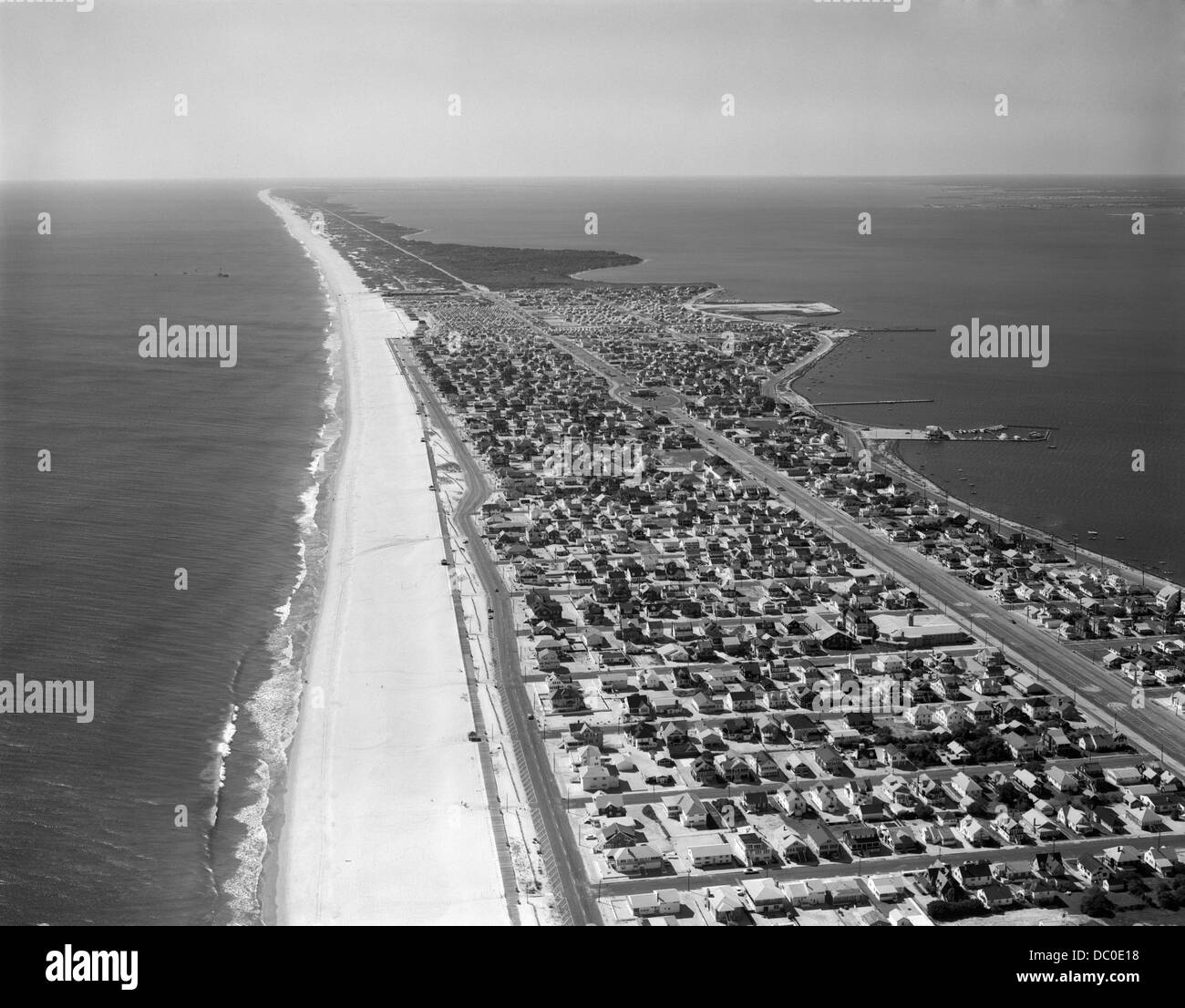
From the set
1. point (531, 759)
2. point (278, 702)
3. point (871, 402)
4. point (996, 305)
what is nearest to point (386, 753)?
point (531, 759)

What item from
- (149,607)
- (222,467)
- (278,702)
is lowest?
(278,702)

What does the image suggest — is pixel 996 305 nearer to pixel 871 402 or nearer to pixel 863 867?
pixel 871 402

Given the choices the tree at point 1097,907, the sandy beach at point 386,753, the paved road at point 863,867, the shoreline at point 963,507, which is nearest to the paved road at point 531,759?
the paved road at point 863,867

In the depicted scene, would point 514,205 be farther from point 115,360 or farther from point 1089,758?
point 1089,758

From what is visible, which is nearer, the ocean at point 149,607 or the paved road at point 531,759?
the paved road at point 531,759

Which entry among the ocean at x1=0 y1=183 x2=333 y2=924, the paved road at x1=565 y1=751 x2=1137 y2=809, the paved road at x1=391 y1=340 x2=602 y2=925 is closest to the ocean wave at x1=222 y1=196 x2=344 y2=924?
the ocean at x1=0 y1=183 x2=333 y2=924

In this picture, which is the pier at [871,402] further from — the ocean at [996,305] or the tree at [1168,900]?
the tree at [1168,900]

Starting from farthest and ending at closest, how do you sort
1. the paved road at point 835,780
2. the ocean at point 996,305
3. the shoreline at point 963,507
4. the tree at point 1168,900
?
the ocean at point 996,305 < the shoreline at point 963,507 < the paved road at point 835,780 < the tree at point 1168,900
